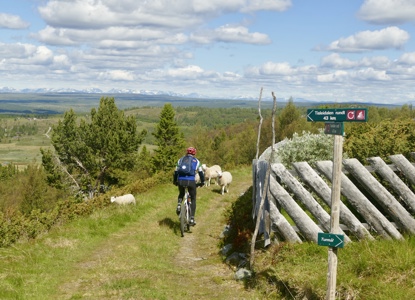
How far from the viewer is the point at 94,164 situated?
57.8 m

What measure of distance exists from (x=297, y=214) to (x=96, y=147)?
174 ft

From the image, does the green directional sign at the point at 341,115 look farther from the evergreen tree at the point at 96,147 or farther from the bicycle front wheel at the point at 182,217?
the evergreen tree at the point at 96,147

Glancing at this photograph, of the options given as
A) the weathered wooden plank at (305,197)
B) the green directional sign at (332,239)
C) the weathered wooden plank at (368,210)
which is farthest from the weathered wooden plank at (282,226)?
the green directional sign at (332,239)

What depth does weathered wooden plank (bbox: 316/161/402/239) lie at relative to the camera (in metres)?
8.27

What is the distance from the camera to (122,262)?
10.7m

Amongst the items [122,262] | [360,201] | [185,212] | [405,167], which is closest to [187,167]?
[185,212]

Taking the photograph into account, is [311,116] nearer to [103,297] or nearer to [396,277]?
[396,277]

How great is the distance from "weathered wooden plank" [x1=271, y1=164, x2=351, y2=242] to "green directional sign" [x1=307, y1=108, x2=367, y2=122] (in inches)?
113

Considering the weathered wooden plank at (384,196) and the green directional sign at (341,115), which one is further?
the weathered wooden plank at (384,196)

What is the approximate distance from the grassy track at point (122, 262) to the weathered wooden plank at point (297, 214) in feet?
5.83

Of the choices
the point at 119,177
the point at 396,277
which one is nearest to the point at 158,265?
the point at 396,277

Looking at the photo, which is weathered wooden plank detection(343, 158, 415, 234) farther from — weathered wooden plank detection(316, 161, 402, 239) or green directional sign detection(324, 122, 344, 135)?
green directional sign detection(324, 122, 344, 135)

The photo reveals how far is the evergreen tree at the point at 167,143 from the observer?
67.2 meters

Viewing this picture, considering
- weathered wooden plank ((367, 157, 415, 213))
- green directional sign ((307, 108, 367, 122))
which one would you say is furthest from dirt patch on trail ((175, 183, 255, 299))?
green directional sign ((307, 108, 367, 122))
